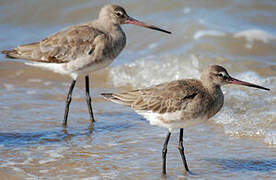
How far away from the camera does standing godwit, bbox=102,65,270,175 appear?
638cm

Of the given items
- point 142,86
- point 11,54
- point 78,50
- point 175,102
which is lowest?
point 175,102

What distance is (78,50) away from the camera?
8359 mm

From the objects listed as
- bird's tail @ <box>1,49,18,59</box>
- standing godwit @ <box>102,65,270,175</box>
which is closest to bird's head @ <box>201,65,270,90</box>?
standing godwit @ <box>102,65,270,175</box>

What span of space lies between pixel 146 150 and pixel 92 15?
789 cm

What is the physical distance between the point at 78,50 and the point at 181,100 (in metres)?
2.54

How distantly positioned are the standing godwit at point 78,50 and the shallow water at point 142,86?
80 centimetres

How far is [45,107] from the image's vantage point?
30.3 feet

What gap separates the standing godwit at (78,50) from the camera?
27.3ft

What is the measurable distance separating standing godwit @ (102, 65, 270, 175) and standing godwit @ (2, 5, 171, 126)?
5.13ft

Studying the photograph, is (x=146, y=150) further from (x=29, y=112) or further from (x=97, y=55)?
(x=29, y=112)

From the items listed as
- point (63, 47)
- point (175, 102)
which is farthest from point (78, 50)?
point (175, 102)

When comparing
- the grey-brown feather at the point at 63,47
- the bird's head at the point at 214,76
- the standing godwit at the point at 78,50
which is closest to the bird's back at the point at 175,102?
the bird's head at the point at 214,76

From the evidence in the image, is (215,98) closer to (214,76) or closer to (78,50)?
(214,76)

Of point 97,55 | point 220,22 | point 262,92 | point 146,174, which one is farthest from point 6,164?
point 220,22
